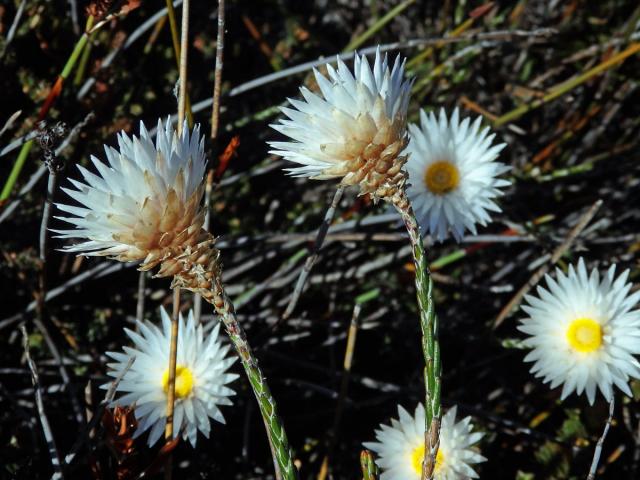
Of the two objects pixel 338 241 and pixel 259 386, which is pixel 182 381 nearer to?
pixel 259 386

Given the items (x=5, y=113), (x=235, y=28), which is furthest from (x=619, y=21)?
(x=5, y=113)

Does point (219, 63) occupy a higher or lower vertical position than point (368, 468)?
higher

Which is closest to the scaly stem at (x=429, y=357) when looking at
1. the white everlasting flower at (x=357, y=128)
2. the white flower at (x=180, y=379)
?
the white everlasting flower at (x=357, y=128)

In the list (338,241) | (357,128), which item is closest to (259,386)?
(357,128)

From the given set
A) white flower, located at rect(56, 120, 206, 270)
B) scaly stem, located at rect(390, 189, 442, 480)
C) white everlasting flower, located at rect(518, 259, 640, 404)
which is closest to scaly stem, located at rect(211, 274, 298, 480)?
white flower, located at rect(56, 120, 206, 270)

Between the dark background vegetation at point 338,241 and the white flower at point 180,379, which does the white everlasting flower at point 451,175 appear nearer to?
the dark background vegetation at point 338,241

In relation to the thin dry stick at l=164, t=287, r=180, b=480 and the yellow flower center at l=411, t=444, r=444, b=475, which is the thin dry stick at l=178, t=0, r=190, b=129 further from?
the yellow flower center at l=411, t=444, r=444, b=475
